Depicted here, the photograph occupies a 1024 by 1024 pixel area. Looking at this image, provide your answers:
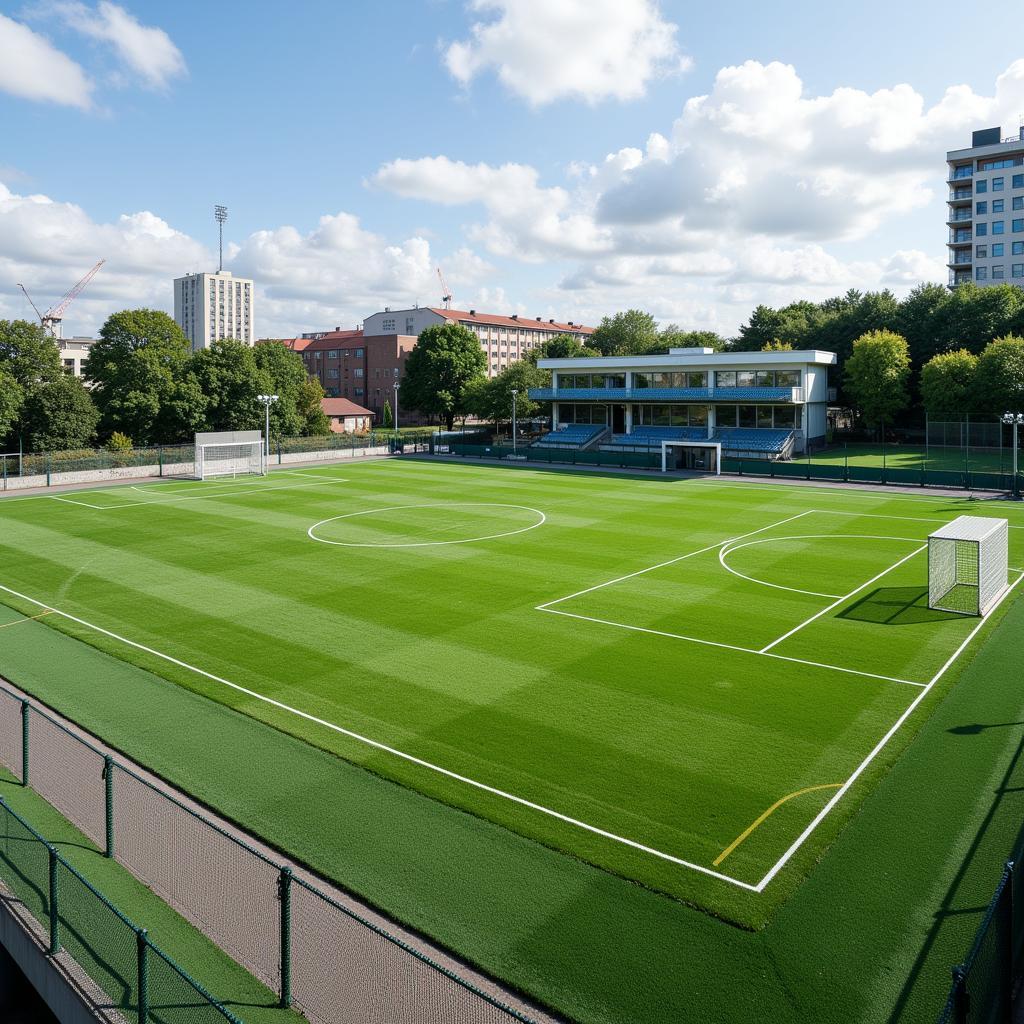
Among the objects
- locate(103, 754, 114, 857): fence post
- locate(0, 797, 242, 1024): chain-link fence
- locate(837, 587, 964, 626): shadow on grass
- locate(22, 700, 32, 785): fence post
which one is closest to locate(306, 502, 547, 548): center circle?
locate(837, 587, 964, 626): shadow on grass

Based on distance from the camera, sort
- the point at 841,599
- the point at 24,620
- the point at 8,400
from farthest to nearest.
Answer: the point at 8,400, the point at 841,599, the point at 24,620

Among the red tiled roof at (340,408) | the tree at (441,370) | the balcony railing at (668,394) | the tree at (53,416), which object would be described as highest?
the tree at (441,370)

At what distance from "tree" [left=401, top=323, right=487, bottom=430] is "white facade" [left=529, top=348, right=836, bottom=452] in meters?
23.7

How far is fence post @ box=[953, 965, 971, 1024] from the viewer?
706 cm

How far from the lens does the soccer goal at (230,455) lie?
57938 millimetres

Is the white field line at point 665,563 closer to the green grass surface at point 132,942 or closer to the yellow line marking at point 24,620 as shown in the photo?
the yellow line marking at point 24,620

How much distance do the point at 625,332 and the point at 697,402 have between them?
5203cm

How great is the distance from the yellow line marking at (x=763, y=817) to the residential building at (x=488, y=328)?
141397 millimetres

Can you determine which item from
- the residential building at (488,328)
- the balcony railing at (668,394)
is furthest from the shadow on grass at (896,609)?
the residential building at (488,328)

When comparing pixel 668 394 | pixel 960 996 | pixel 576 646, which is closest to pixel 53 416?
pixel 668 394

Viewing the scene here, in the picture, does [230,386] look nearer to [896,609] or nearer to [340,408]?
[340,408]

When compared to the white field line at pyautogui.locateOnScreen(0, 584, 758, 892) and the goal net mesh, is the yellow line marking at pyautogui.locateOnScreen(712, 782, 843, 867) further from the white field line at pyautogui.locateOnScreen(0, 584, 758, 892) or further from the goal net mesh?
the goal net mesh

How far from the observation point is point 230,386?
2830 inches

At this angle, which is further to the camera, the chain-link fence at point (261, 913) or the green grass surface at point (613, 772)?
the green grass surface at point (613, 772)
